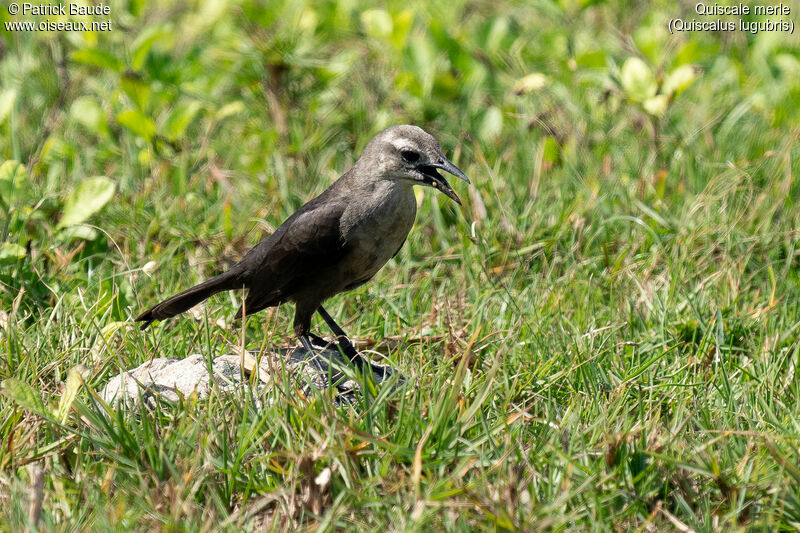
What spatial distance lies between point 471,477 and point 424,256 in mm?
2342

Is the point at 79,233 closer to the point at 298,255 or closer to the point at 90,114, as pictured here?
the point at 298,255

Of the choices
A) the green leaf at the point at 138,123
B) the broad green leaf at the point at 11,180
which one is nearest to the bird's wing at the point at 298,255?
the broad green leaf at the point at 11,180

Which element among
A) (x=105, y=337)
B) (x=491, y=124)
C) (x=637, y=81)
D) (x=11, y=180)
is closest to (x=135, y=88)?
(x=11, y=180)

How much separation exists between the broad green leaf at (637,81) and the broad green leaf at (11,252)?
3723 millimetres

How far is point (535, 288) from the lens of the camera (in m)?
4.70

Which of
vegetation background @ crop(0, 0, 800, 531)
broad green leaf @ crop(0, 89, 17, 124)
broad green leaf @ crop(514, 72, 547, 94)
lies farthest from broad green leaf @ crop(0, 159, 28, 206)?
broad green leaf @ crop(514, 72, 547, 94)

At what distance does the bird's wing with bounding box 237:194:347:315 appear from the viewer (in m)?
4.22

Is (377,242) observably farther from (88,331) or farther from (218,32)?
(218,32)

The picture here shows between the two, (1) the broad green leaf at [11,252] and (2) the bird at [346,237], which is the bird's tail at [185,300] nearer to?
(2) the bird at [346,237]

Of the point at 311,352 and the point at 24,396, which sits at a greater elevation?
the point at 24,396

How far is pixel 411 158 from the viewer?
4.28 meters

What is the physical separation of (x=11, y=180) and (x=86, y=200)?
36cm

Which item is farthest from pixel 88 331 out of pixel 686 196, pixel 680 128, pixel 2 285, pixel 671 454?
pixel 680 128

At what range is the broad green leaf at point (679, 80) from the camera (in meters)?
5.87
